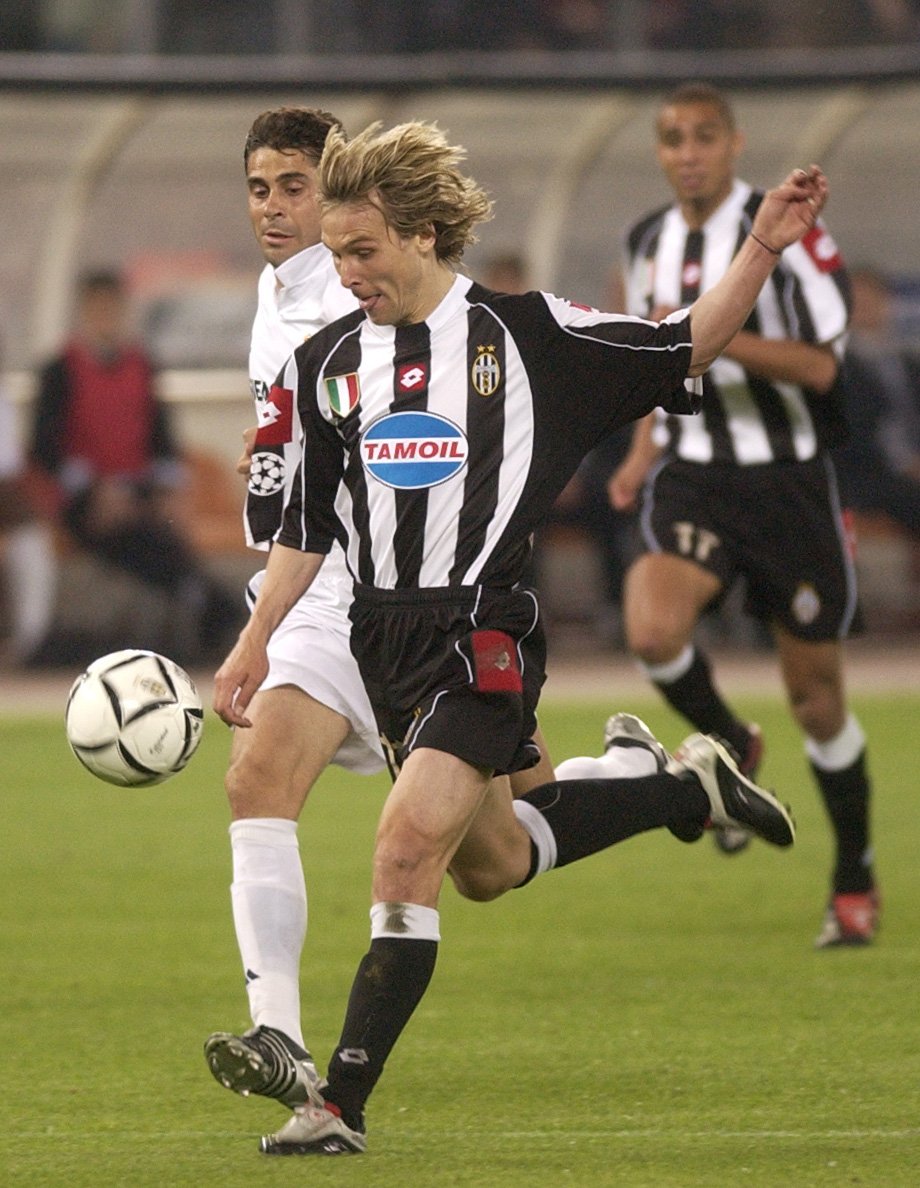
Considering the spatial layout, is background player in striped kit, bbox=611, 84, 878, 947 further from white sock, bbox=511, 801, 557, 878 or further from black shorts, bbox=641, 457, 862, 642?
white sock, bbox=511, 801, 557, 878

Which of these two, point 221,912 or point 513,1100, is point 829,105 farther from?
point 513,1100

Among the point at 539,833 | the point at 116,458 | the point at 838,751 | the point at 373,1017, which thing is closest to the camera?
the point at 373,1017

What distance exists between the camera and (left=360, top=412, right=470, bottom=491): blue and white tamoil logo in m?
4.56

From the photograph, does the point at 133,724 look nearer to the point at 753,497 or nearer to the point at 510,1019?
the point at 510,1019

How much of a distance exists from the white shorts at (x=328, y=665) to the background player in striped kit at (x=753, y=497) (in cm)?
176

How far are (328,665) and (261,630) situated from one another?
383 mm

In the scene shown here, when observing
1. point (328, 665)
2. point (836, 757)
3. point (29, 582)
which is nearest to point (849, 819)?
point (836, 757)

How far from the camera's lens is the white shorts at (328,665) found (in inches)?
196

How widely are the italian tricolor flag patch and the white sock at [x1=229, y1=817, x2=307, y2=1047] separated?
83 cm

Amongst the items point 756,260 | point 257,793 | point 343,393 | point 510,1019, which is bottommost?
point 510,1019

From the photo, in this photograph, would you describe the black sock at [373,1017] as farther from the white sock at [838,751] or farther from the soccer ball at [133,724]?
the white sock at [838,751]

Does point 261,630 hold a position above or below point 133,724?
above

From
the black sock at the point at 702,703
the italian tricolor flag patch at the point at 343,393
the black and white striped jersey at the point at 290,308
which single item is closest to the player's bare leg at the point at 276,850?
the black and white striped jersey at the point at 290,308

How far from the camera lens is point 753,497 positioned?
6887mm
